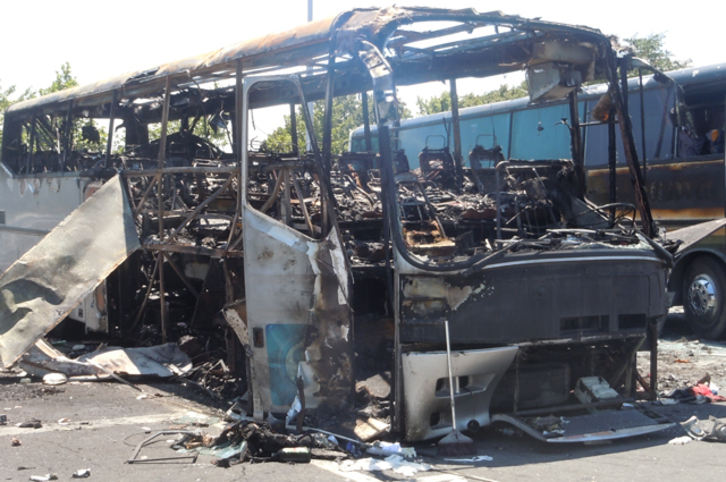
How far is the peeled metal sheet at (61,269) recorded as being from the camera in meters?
6.30

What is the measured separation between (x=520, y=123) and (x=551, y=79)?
20.7 feet

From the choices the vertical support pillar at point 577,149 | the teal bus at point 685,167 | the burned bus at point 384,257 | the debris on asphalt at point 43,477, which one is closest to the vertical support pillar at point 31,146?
the burned bus at point 384,257

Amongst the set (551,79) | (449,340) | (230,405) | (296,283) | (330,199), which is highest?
(551,79)

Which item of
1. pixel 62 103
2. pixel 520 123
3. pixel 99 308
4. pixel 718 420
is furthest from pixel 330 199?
pixel 520 123

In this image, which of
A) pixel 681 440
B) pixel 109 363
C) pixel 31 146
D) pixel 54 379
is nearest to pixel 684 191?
pixel 681 440

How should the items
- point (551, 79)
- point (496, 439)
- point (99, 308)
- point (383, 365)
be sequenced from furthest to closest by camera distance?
point (99, 308)
point (551, 79)
point (383, 365)
point (496, 439)

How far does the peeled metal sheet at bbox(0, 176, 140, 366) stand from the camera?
6.30 metres

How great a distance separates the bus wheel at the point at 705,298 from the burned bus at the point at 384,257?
11.3 ft

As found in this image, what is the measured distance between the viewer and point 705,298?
31.5 ft

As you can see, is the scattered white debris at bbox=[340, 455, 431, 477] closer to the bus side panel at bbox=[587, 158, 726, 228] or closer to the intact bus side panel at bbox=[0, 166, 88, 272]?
the intact bus side panel at bbox=[0, 166, 88, 272]

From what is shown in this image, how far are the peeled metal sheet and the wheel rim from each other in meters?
7.22

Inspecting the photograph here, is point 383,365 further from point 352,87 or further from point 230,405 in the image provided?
point 352,87

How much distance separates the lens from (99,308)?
28.2 ft

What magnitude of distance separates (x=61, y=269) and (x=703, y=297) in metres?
7.90
